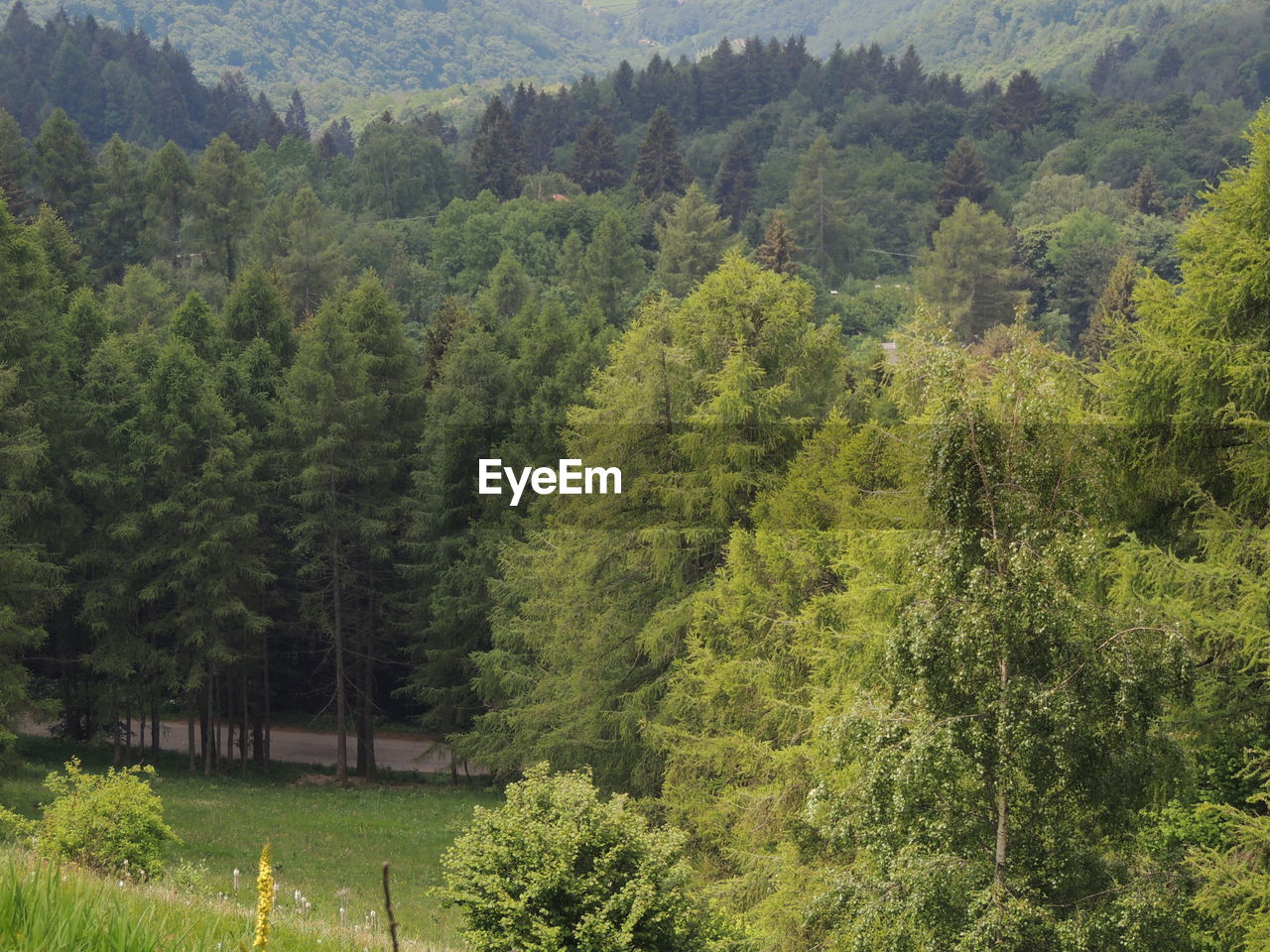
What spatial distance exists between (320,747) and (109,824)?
28.8 meters

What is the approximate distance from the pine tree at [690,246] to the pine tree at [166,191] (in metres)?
28.8

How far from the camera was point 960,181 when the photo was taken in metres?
126

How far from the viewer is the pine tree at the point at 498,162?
130m

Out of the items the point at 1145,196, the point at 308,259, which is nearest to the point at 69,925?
the point at 308,259

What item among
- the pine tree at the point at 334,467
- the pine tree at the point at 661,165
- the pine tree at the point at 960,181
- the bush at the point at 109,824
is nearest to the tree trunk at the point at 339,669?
the pine tree at the point at 334,467

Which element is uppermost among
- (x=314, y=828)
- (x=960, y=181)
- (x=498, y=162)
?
(x=498, y=162)

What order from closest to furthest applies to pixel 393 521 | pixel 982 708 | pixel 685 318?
pixel 982 708 → pixel 685 318 → pixel 393 521

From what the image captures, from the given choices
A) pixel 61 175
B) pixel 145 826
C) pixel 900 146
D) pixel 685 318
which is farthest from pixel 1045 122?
pixel 145 826

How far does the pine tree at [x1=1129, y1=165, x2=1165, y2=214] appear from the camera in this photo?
124 metres

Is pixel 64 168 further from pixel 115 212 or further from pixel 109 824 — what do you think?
pixel 109 824

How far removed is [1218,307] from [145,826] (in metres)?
15.1

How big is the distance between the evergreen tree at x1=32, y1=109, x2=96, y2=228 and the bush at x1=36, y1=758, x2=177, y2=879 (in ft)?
216

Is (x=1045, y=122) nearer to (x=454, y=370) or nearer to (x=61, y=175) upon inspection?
(x=61, y=175)

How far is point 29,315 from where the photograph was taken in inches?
1379
